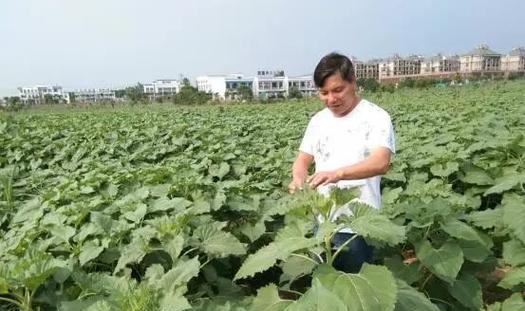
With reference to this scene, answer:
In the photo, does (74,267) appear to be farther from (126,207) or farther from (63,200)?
(63,200)

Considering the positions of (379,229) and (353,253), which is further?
(353,253)

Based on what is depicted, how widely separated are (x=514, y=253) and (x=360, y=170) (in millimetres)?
1205

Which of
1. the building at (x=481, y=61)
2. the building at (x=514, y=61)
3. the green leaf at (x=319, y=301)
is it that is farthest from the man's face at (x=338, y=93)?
the building at (x=514, y=61)

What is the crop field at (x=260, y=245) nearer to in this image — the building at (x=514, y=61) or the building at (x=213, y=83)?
the building at (x=213, y=83)

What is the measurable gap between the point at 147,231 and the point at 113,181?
1.92 meters

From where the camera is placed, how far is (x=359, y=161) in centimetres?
245

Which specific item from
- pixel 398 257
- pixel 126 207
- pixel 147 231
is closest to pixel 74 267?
pixel 147 231

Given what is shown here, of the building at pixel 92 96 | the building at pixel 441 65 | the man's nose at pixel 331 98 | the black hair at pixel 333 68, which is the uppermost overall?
the building at pixel 441 65

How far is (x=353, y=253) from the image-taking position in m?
2.58

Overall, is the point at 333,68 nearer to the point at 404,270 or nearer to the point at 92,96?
the point at 404,270

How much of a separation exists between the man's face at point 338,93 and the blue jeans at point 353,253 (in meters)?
0.70

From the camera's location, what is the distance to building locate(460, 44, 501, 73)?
106 m

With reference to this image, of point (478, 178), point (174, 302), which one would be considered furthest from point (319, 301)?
point (478, 178)

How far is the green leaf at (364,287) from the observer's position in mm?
1600
